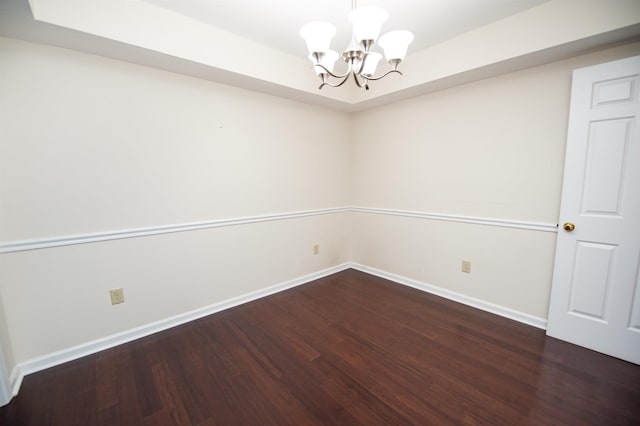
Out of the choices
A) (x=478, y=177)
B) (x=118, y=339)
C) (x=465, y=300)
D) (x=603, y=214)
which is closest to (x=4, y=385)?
(x=118, y=339)

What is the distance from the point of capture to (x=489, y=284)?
252cm

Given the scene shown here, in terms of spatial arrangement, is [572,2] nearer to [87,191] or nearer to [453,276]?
[453,276]

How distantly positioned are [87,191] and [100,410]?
1396 mm

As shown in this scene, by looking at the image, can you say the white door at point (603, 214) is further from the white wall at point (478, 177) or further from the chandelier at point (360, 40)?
the chandelier at point (360, 40)

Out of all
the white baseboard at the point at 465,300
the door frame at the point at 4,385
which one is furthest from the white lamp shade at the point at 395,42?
the door frame at the point at 4,385

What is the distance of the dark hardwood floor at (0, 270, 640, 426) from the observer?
1.46 meters

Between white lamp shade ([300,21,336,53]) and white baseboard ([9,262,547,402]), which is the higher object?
white lamp shade ([300,21,336,53])

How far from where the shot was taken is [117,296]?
206 centimetres

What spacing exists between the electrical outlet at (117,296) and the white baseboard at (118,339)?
258mm

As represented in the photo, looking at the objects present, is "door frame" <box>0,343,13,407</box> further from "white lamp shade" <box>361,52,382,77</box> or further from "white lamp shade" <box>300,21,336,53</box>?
"white lamp shade" <box>361,52,382,77</box>

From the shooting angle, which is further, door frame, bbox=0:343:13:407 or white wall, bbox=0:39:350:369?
white wall, bbox=0:39:350:369

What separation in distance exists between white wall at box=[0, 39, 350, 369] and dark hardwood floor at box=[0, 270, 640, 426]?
0.38 m

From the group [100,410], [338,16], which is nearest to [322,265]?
[100,410]

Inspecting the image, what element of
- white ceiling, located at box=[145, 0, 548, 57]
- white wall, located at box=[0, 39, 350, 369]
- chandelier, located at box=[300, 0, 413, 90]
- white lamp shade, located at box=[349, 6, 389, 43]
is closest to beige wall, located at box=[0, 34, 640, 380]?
white wall, located at box=[0, 39, 350, 369]
